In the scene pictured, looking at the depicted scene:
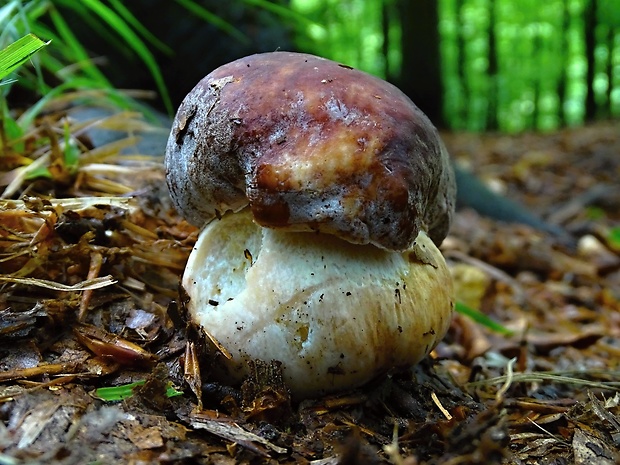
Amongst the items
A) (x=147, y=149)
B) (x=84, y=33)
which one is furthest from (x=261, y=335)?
(x=84, y=33)

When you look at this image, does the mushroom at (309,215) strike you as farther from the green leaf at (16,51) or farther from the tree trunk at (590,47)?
the tree trunk at (590,47)

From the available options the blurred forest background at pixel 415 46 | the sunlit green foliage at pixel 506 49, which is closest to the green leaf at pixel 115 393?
the blurred forest background at pixel 415 46

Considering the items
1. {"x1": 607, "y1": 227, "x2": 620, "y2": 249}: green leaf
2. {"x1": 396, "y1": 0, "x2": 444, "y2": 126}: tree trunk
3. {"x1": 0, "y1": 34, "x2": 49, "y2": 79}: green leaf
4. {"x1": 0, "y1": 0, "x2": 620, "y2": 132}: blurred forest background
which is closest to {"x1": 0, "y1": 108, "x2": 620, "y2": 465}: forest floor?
{"x1": 0, "y1": 34, "x2": 49, "y2": 79}: green leaf

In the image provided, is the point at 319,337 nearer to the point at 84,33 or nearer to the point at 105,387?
the point at 105,387

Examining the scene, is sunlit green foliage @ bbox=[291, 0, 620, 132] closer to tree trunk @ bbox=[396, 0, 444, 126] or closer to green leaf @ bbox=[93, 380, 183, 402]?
tree trunk @ bbox=[396, 0, 444, 126]

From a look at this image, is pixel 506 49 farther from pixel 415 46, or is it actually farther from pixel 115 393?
pixel 115 393

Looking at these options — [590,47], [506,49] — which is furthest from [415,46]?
[506,49]
